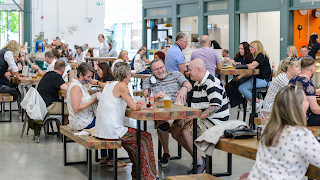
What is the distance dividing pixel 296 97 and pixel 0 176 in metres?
3.41

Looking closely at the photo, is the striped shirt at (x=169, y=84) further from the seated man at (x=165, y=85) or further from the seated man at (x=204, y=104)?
the seated man at (x=204, y=104)

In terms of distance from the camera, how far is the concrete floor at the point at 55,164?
445 centimetres

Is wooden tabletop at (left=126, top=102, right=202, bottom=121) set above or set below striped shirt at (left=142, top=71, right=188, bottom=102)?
below

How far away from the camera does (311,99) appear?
4.08 m

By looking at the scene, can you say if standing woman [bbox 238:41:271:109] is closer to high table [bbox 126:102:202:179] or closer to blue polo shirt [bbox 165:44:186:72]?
blue polo shirt [bbox 165:44:186:72]

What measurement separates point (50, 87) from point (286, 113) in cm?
457

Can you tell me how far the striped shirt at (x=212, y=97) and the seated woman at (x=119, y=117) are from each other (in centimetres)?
78

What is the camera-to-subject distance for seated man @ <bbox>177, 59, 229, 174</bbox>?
13.9ft

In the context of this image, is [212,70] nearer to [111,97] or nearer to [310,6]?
[111,97]

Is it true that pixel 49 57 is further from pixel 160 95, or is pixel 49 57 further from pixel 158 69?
pixel 160 95

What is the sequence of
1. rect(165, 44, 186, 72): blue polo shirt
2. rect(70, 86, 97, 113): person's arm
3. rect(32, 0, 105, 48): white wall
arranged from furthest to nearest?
rect(32, 0, 105, 48): white wall → rect(165, 44, 186, 72): blue polo shirt → rect(70, 86, 97, 113): person's arm

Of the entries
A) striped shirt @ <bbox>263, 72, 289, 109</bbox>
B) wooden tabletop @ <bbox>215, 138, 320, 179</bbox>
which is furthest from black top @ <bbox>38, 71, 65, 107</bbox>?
wooden tabletop @ <bbox>215, 138, 320, 179</bbox>

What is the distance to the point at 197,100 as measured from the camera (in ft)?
14.5

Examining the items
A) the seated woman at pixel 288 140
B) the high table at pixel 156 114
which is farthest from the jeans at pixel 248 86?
the seated woman at pixel 288 140
